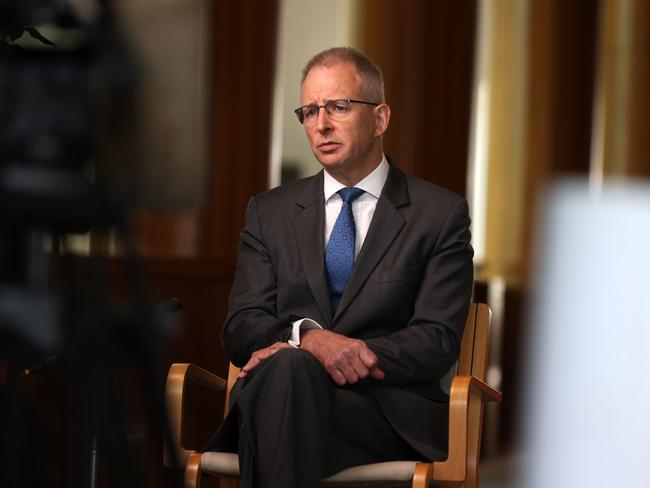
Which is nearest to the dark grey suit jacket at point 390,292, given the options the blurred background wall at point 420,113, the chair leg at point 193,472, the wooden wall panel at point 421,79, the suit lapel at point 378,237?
the suit lapel at point 378,237

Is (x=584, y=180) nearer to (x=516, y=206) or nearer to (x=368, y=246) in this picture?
(x=516, y=206)

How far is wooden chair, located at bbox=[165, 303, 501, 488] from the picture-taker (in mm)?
2928

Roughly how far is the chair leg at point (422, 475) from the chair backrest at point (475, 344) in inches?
Answer: 19.6

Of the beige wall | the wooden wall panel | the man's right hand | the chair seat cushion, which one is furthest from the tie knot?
the wooden wall panel

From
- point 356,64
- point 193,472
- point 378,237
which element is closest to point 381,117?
point 356,64

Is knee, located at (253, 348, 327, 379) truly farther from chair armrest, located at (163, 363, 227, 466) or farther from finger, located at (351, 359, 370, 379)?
chair armrest, located at (163, 363, 227, 466)

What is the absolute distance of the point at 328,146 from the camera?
3387 mm

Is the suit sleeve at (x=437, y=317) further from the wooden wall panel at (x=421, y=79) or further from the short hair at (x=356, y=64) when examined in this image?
the wooden wall panel at (x=421, y=79)

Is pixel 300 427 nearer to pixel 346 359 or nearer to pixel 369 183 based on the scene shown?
pixel 346 359

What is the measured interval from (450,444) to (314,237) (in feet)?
2.35

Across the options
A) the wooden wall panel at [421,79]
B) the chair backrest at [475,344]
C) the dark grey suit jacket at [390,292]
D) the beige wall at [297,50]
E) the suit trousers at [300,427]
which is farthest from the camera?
the wooden wall panel at [421,79]

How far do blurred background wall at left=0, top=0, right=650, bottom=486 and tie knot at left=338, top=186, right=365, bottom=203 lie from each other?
25.4 inches

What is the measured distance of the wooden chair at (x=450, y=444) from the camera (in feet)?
9.61

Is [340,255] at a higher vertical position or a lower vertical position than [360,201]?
lower
